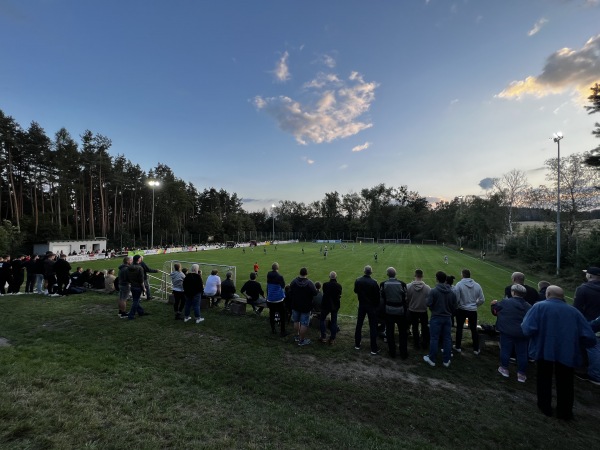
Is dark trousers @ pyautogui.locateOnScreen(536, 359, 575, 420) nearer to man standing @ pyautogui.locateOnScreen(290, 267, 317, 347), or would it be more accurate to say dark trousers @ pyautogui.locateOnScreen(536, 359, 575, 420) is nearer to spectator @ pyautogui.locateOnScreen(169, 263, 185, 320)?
man standing @ pyautogui.locateOnScreen(290, 267, 317, 347)

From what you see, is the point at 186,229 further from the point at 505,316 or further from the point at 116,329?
the point at 505,316

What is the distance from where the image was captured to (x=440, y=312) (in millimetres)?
5746

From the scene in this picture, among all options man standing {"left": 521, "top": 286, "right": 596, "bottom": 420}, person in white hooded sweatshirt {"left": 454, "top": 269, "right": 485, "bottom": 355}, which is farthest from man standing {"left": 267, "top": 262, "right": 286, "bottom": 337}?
man standing {"left": 521, "top": 286, "right": 596, "bottom": 420}

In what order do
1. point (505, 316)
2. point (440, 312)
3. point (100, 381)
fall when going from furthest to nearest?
1. point (440, 312)
2. point (505, 316)
3. point (100, 381)

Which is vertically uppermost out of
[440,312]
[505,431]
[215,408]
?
[440,312]

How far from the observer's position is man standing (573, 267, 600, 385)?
16.7ft

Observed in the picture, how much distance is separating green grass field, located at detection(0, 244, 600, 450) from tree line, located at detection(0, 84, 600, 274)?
10.9 meters

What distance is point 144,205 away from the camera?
6919 cm

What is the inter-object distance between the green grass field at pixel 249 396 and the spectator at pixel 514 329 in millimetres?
279

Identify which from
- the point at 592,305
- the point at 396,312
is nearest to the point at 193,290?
the point at 396,312

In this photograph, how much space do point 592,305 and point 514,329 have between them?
4.70 feet

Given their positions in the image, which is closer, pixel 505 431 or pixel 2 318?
pixel 505 431

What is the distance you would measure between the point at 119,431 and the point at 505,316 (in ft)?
21.2

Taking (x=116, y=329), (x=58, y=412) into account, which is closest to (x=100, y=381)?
(x=58, y=412)
